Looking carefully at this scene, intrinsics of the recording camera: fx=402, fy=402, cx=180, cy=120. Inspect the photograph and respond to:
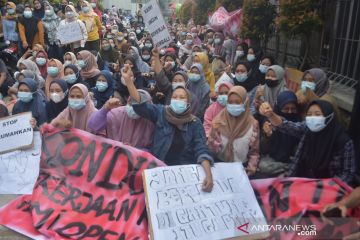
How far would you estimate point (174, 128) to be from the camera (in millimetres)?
3744

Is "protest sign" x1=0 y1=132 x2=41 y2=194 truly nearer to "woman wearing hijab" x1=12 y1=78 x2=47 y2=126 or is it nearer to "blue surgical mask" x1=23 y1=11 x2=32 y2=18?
"woman wearing hijab" x1=12 y1=78 x2=47 y2=126

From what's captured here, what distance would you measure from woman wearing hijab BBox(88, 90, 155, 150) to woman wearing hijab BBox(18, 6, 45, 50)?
587 centimetres

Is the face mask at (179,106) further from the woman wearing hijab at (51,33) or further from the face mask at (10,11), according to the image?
the face mask at (10,11)

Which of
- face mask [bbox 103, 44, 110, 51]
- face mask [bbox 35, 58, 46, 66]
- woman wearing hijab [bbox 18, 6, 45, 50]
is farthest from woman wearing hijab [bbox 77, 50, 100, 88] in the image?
woman wearing hijab [bbox 18, 6, 45, 50]

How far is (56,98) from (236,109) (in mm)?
2101

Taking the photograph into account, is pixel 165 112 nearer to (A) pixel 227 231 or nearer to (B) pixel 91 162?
(B) pixel 91 162

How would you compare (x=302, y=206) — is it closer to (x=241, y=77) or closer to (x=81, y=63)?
(x=241, y=77)

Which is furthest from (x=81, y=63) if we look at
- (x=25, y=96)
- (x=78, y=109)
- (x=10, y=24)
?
(x=10, y=24)

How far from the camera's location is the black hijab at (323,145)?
3250 millimetres

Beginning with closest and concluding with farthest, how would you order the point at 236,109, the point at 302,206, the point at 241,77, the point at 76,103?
the point at 302,206 → the point at 236,109 → the point at 76,103 → the point at 241,77

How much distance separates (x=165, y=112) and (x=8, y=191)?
5.52ft

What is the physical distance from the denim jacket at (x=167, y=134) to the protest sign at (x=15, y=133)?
1193 mm

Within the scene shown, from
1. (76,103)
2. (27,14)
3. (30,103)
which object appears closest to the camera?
(76,103)

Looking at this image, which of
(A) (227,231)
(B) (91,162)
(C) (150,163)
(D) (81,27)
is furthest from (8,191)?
(D) (81,27)
